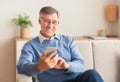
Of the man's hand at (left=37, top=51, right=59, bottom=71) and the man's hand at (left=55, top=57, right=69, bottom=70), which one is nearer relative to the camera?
the man's hand at (left=37, top=51, right=59, bottom=71)

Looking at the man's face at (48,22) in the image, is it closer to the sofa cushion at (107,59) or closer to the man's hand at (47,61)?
the man's hand at (47,61)

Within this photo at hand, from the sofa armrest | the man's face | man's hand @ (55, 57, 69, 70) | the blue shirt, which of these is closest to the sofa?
the blue shirt

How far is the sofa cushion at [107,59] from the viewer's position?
2.56m

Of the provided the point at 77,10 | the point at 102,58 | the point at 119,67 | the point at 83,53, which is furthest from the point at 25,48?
the point at 77,10

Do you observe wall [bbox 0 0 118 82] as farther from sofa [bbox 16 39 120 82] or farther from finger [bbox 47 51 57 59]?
finger [bbox 47 51 57 59]

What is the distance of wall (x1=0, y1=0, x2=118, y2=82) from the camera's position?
308 centimetres

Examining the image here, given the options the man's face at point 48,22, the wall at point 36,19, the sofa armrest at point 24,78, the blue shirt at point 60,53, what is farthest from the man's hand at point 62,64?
the wall at point 36,19

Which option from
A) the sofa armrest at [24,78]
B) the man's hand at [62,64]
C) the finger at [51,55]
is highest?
the finger at [51,55]

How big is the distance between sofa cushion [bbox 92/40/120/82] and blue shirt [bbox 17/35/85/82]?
18.1 inches

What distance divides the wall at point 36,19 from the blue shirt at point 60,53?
989mm

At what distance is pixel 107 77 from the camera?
255 centimetres

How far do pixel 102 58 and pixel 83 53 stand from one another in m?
0.21

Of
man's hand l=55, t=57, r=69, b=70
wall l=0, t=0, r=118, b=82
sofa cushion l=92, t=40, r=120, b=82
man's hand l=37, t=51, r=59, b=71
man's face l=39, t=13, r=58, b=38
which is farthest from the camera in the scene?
wall l=0, t=0, r=118, b=82

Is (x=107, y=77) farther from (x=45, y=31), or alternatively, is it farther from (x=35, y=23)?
(x=35, y=23)
